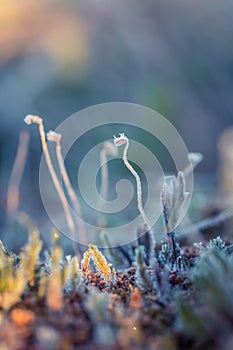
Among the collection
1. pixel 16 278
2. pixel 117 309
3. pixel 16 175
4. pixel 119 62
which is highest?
pixel 119 62

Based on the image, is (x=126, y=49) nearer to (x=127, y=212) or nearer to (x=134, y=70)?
(x=134, y=70)

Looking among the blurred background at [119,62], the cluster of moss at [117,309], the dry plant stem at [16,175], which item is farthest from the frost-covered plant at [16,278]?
the blurred background at [119,62]

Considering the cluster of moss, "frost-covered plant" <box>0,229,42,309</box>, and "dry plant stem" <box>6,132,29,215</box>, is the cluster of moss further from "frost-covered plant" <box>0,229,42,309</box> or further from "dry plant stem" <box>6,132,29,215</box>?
"dry plant stem" <box>6,132,29,215</box>

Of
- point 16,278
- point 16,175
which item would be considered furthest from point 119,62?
point 16,278

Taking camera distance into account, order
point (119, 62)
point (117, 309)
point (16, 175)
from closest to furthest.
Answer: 1. point (117, 309)
2. point (16, 175)
3. point (119, 62)

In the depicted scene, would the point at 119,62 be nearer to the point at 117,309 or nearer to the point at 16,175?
the point at 16,175

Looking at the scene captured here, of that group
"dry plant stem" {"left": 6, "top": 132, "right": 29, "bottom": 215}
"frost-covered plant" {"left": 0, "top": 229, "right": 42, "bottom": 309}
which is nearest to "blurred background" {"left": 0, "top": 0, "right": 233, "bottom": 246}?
"dry plant stem" {"left": 6, "top": 132, "right": 29, "bottom": 215}

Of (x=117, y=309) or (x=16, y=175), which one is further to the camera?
(x=16, y=175)

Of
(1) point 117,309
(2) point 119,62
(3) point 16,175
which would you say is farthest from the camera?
(2) point 119,62
